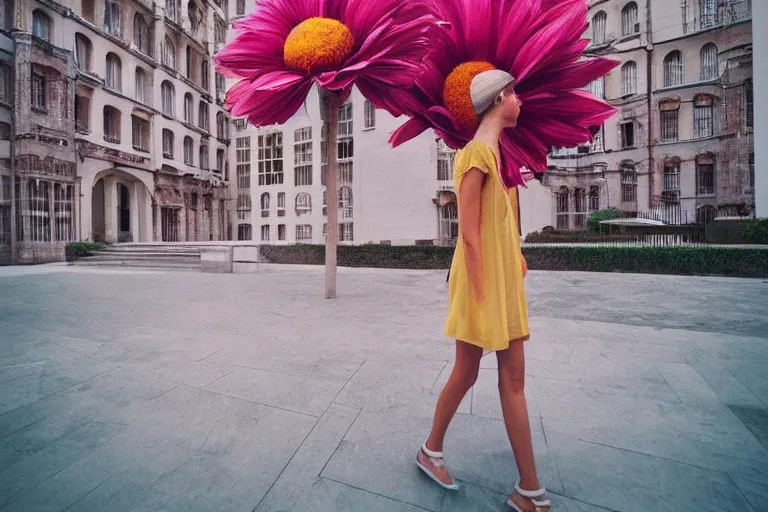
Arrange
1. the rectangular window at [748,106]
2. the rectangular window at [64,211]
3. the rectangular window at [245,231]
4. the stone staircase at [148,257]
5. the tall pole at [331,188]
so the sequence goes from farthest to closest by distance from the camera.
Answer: the rectangular window at [245,231]
the rectangular window at [748,106]
the rectangular window at [64,211]
the stone staircase at [148,257]
the tall pole at [331,188]

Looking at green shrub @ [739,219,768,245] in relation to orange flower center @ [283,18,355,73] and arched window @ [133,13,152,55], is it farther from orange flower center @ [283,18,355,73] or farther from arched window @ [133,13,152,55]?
arched window @ [133,13,152,55]

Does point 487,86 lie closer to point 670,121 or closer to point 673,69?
point 670,121

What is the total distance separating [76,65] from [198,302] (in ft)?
65.0

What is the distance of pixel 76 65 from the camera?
18.2 m

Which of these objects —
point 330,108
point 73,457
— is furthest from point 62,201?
point 73,457

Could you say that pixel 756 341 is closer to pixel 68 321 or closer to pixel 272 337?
pixel 272 337

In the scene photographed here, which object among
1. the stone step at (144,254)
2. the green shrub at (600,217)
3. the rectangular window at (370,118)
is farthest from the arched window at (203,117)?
the green shrub at (600,217)

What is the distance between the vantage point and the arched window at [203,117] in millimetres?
27922

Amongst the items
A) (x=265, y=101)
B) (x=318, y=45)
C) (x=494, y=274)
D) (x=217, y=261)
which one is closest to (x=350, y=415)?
(x=494, y=274)

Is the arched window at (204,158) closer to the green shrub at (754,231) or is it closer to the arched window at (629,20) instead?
the arched window at (629,20)

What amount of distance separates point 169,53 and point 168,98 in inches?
119

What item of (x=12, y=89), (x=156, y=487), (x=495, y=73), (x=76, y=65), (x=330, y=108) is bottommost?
(x=156, y=487)

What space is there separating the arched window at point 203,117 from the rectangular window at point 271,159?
13.0 ft

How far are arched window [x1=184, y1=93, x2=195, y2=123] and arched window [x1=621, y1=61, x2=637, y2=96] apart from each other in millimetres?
29209
